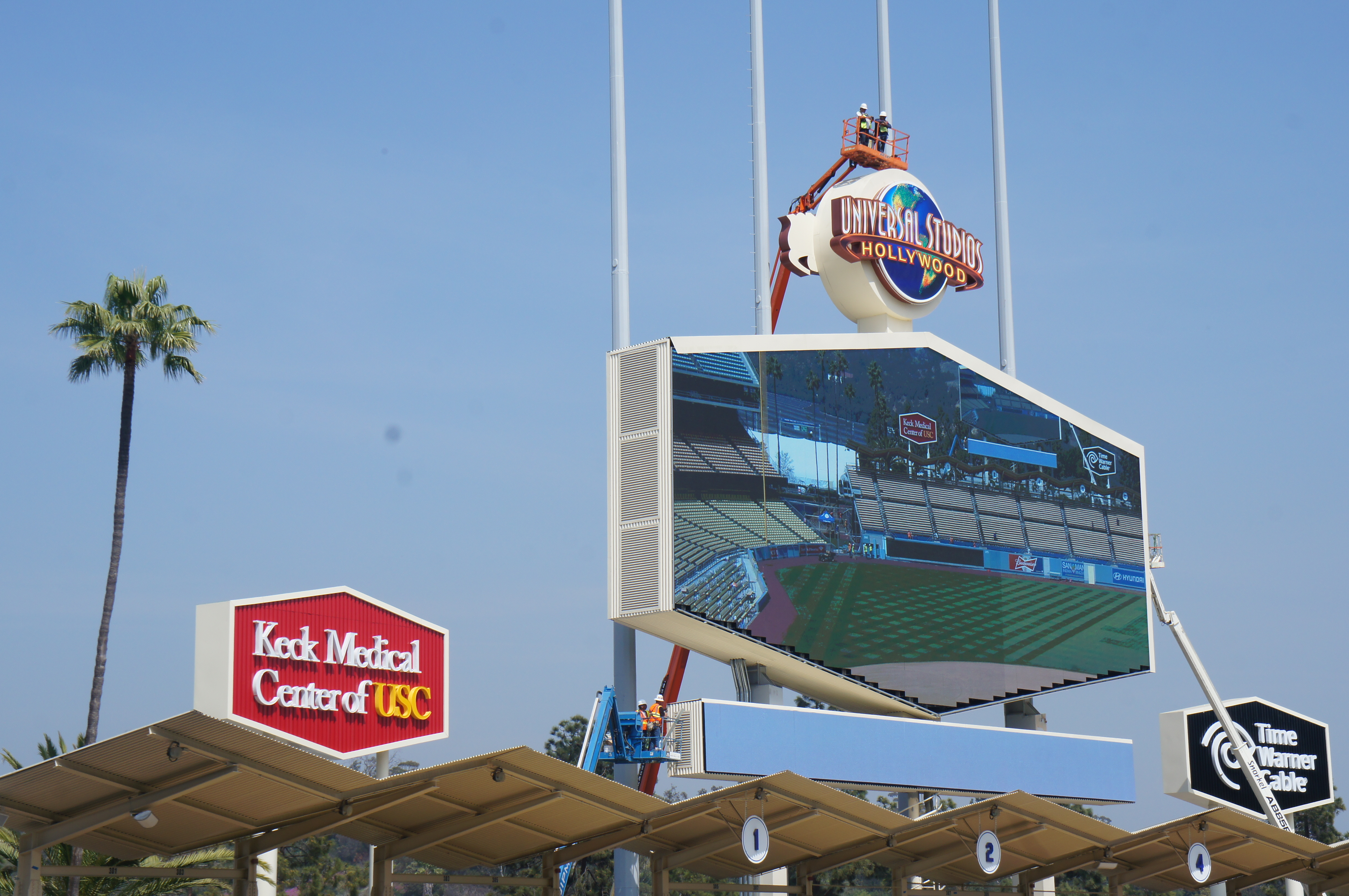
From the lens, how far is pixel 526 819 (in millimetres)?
19672

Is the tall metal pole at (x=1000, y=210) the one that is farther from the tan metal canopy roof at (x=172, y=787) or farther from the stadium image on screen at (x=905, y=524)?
the tan metal canopy roof at (x=172, y=787)

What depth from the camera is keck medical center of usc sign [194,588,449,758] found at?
25.8 metres

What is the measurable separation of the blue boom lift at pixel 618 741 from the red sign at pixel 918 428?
7.53 m

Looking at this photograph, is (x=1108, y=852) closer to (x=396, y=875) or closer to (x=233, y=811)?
(x=396, y=875)

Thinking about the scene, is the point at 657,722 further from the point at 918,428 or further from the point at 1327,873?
the point at 1327,873

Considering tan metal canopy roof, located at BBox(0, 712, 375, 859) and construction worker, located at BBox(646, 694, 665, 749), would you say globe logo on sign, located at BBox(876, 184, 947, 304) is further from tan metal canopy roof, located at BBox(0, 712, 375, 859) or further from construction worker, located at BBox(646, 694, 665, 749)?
tan metal canopy roof, located at BBox(0, 712, 375, 859)

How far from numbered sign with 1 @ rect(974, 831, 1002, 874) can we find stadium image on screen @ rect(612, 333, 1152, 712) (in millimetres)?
6294

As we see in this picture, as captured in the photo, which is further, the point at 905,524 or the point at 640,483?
the point at 905,524

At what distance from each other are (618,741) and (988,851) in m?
7.36

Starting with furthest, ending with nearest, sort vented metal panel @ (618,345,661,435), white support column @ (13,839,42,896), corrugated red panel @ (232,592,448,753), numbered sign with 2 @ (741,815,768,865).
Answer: vented metal panel @ (618,345,661,435)
corrugated red panel @ (232,592,448,753)
numbered sign with 2 @ (741,815,768,865)
white support column @ (13,839,42,896)

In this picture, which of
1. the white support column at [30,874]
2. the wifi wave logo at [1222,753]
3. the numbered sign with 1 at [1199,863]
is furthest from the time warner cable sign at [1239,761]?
the white support column at [30,874]

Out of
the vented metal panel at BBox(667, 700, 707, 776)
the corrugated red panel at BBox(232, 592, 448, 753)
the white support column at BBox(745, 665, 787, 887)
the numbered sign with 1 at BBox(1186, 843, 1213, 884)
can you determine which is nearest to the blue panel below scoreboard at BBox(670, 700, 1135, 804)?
the vented metal panel at BBox(667, 700, 707, 776)

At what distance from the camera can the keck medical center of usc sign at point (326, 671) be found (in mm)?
25750

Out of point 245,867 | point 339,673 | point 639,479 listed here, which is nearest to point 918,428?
point 639,479
